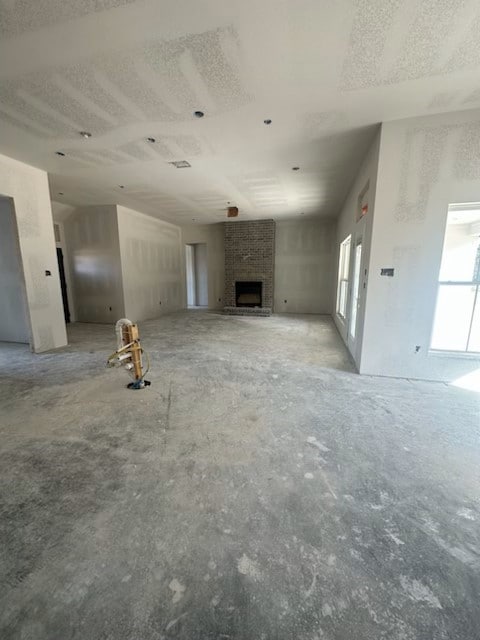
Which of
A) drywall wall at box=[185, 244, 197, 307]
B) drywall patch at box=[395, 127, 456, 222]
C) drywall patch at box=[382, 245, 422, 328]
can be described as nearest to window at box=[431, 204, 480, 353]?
drywall patch at box=[382, 245, 422, 328]

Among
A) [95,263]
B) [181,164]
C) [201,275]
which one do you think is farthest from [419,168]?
[201,275]

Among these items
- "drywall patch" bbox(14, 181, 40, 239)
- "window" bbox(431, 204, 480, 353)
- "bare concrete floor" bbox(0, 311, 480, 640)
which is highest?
"drywall patch" bbox(14, 181, 40, 239)

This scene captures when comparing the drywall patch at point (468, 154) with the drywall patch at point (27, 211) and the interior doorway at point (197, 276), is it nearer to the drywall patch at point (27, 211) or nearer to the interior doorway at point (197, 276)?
the drywall patch at point (27, 211)

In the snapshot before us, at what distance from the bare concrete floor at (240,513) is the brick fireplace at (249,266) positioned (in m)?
6.34

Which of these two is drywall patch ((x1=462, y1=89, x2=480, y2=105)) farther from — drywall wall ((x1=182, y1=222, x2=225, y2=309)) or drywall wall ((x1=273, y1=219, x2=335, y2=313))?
drywall wall ((x1=182, y1=222, x2=225, y2=309))

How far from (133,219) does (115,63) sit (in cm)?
560

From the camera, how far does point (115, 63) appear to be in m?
2.18

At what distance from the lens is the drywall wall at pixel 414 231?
292 cm

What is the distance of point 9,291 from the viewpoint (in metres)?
5.07

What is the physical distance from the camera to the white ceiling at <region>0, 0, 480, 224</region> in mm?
1782

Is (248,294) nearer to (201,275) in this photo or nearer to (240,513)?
(201,275)

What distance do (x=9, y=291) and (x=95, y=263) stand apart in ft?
7.64

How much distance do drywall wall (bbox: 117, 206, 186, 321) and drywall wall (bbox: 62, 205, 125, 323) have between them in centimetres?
21

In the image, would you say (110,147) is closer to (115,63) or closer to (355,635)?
(115,63)
